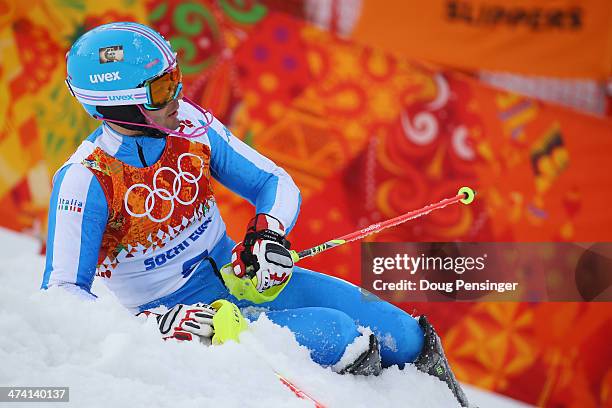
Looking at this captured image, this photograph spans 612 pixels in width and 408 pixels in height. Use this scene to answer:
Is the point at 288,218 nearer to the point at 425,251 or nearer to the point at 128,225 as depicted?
the point at 128,225

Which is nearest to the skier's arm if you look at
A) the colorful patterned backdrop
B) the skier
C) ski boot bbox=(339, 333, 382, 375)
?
the skier

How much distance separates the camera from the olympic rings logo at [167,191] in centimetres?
256

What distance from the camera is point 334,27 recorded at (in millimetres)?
Answer: 5082

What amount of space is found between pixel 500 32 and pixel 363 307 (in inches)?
119

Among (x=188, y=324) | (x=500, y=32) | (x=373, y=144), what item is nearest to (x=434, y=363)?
(x=188, y=324)

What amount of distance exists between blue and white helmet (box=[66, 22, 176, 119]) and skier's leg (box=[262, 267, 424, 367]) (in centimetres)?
74

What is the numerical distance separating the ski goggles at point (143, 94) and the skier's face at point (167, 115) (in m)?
0.02

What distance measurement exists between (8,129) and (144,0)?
1.07 meters

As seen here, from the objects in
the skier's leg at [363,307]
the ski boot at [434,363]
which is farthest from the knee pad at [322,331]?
the ski boot at [434,363]

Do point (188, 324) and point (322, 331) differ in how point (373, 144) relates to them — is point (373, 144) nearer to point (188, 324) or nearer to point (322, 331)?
point (322, 331)

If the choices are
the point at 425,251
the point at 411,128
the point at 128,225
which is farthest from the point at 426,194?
the point at 128,225

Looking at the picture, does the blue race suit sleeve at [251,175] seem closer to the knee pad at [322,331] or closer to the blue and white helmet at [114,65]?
the blue and white helmet at [114,65]

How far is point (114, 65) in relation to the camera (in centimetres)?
250

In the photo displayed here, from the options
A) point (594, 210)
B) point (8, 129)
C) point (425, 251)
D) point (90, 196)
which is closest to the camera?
point (90, 196)
